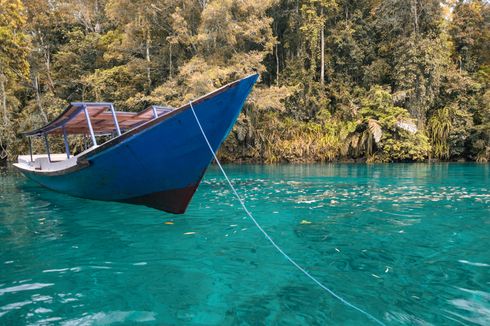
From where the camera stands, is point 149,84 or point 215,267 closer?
point 215,267

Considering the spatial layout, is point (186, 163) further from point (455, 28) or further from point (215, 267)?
point (455, 28)

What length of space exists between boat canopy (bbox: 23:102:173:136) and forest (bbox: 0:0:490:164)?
8.38 metres

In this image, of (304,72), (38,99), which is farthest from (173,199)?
(38,99)

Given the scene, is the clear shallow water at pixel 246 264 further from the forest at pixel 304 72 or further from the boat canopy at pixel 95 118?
the forest at pixel 304 72

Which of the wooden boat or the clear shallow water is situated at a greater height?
the wooden boat

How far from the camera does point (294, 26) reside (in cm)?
2323

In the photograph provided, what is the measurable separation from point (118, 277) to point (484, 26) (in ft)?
92.9

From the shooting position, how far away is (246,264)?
3711 mm

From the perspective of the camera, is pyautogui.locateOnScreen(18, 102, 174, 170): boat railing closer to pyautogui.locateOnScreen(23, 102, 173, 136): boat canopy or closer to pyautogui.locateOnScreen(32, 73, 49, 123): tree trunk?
pyautogui.locateOnScreen(23, 102, 173, 136): boat canopy

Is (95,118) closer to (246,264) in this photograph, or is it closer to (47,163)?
(47,163)

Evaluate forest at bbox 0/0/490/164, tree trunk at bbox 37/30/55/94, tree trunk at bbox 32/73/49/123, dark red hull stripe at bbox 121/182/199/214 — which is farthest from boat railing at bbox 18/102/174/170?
tree trunk at bbox 37/30/55/94

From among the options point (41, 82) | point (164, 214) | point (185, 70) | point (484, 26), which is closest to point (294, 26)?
point (185, 70)

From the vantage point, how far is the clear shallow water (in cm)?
267

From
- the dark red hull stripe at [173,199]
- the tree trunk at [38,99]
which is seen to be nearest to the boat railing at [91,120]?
the dark red hull stripe at [173,199]
